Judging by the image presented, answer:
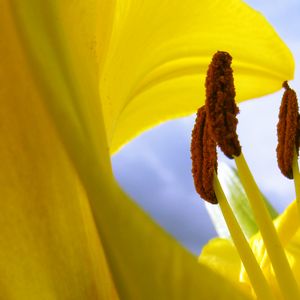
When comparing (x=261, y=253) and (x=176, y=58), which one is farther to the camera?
(x=261, y=253)

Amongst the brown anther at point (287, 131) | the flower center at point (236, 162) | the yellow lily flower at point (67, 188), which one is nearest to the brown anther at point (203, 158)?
the flower center at point (236, 162)

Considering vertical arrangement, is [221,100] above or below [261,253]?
above

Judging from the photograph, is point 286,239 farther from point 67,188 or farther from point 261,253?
point 67,188

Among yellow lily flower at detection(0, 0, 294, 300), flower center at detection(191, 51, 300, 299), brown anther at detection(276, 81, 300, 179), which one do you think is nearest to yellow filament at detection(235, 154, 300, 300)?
flower center at detection(191, 51, 300, 299)

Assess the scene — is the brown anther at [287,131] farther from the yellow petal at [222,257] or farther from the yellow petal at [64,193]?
the yellow petal at [64,193]

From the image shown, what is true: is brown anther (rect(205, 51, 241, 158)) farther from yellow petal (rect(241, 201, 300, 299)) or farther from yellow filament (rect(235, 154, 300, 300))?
yellow petal (rect(241, 201, 300, 299))

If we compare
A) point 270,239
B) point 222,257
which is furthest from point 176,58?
point 222,257
